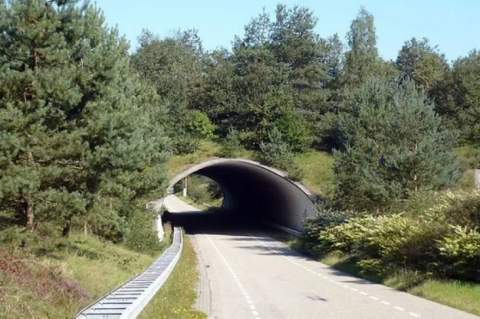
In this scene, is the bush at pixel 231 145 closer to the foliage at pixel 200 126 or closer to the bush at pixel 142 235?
the foliage at pixel 200 126

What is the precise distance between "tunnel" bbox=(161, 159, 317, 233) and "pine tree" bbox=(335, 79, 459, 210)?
6.52 metres

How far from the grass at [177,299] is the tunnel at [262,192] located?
1627cm

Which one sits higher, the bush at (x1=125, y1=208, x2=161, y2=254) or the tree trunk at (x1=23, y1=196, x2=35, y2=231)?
the tree trunk at (x1=23, y1=196, x2=35, y2=231)

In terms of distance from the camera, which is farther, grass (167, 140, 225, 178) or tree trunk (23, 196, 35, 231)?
grass (167, 140, 225, 178)

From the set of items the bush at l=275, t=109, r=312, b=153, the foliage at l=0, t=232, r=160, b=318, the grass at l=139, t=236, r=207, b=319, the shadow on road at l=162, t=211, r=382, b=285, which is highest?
the bush at l=275, t=109, r=312, b=153

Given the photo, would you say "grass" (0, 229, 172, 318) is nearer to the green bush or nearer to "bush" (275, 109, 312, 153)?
the green bush

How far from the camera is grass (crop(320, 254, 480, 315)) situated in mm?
16109

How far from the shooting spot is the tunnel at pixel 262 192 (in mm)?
46375

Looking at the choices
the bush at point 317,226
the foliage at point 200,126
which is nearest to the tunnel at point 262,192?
the foliage at point 200,126

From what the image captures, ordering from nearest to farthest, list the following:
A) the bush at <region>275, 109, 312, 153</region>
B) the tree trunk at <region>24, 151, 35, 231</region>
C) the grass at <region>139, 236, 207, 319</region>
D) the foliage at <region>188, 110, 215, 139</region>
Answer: the grass at <region>139, 236, 207, 319</region> → the tree trunk at <region>24, 151, 35, 231</region> → the bush at <region>275, 109, 312, 153</region> → the foliage at <region>188, 110, 215, 139</region>

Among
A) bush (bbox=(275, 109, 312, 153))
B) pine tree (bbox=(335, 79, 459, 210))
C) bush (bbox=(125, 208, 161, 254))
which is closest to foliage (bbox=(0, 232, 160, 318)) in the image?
bush (bbox=(125, 208, 161, 254))

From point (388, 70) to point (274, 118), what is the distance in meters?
32.6

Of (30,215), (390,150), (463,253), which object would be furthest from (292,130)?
(30,215)

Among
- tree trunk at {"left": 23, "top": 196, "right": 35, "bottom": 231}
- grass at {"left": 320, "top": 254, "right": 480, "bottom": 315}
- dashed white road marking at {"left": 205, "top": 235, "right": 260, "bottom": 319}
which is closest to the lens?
dashed white road marking at {"left": 205, "top": 235, "right": 260, "bottom": 319}
